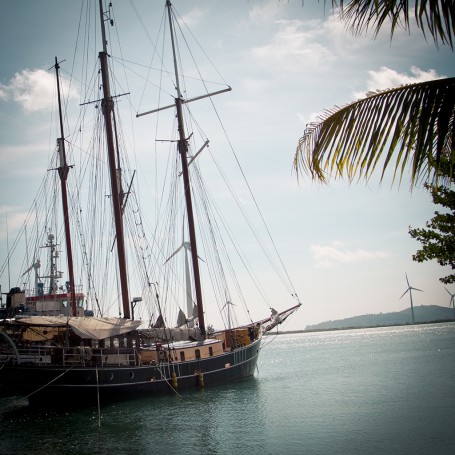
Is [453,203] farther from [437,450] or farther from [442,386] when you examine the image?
[442,386]

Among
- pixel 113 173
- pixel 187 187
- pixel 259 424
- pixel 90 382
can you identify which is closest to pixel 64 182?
pixel 113 173

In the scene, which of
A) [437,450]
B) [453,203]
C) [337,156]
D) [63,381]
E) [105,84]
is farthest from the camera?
[105,84]

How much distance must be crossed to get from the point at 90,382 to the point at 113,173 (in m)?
16.3

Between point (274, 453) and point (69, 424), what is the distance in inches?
534

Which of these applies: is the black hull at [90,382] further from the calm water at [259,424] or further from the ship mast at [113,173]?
the ship mast at [113,173]

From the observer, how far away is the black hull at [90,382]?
91.4 feet

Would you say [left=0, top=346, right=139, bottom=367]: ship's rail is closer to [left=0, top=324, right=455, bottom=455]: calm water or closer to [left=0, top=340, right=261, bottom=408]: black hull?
[left=0, top=340, right=261, bottom=408]: black hull

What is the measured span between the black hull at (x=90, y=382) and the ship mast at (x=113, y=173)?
192 inches

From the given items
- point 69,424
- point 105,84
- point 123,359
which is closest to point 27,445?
point 69,424

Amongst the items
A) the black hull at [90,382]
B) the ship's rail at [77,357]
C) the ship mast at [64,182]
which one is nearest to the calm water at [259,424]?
the black hull at [90,382]

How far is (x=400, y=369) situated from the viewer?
47.6 m

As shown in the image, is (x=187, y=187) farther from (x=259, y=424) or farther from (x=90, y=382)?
(x=259, y=424)

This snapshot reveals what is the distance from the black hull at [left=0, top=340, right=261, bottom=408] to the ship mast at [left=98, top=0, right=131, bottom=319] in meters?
4.87

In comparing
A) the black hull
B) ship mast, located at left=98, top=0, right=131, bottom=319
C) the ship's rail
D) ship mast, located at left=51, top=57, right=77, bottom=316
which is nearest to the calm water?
the black hull
